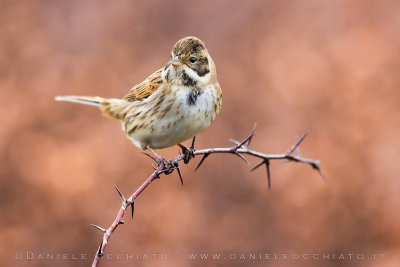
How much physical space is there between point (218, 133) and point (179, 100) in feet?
21.7

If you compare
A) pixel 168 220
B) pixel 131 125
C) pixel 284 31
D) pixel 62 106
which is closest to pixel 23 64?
pixel 62 106

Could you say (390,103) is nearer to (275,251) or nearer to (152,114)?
(275,251)

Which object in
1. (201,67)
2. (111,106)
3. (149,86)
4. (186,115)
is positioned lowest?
(186,115)

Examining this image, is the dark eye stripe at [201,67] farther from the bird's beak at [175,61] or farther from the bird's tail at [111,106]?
the bird's tail at [111,106]

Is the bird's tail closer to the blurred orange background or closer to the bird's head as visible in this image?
the bird's head

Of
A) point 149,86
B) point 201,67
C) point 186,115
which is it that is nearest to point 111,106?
point 149,86

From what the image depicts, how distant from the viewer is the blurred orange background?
1034 centimetres

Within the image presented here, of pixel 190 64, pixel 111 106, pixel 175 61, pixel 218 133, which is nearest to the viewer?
pixel 175 61

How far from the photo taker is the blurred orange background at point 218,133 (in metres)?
10.3

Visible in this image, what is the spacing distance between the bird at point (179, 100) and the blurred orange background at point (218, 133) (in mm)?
5267

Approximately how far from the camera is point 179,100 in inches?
189

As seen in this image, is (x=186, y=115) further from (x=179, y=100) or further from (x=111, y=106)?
(x=111, y=106)

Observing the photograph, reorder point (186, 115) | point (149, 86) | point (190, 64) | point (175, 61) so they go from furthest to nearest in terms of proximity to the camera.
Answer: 1. point (149, 86)
2. point (186, 115)
3. point (190, 64)
4. point (175, 61)

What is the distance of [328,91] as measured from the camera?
40.0ft
